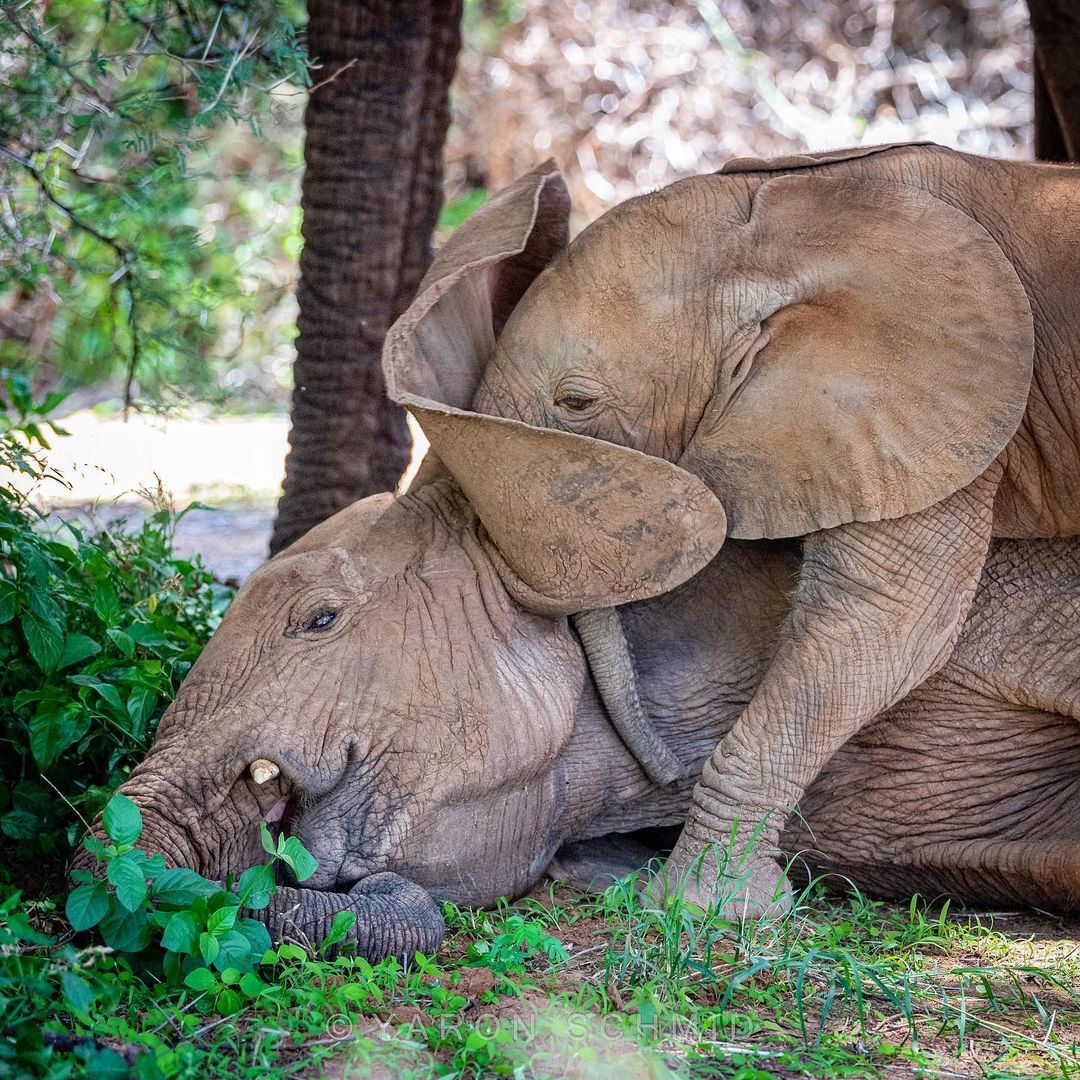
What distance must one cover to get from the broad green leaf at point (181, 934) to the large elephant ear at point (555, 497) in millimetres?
1281

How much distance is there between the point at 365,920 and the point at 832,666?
1.33 metres

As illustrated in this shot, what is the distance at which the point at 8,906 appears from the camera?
2959 mm

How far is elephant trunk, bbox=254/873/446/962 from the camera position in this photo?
335cm

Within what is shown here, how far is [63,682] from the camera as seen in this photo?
4.25 metres

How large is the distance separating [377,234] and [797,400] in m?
2.01

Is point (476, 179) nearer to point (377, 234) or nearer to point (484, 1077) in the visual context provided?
point (377, 234)

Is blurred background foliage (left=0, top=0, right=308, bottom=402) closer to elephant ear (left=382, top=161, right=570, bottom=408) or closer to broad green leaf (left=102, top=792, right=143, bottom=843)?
elephant ear (left=382, top=161, right=570, bottom=408)

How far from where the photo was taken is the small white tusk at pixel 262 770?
3.75 metres

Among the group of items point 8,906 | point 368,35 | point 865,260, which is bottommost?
point 8,906

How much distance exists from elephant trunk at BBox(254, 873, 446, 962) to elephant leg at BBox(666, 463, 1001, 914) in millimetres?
709

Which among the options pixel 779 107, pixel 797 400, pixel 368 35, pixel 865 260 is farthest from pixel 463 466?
pixel 779 107

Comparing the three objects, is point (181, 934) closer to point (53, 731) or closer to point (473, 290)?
point (53, 731)

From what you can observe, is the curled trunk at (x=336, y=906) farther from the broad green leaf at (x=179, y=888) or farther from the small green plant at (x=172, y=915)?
the broad green leaf at (x=179, y=888)

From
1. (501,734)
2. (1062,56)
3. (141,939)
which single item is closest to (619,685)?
(501,734)
